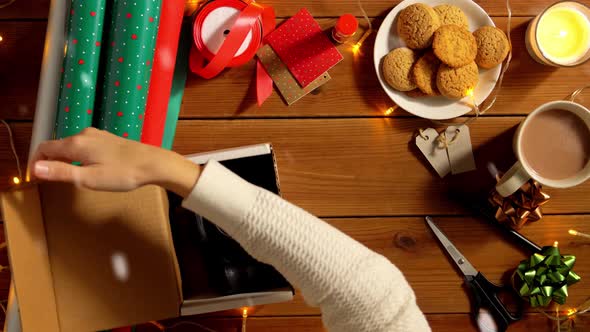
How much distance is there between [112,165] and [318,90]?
1.37 ft

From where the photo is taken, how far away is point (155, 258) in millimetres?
668

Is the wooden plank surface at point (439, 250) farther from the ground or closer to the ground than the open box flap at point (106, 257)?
closer to the ground

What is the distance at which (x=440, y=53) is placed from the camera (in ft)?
2.55

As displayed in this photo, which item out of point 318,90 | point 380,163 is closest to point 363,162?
point 380,163

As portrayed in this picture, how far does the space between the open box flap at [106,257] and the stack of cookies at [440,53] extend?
44 cm

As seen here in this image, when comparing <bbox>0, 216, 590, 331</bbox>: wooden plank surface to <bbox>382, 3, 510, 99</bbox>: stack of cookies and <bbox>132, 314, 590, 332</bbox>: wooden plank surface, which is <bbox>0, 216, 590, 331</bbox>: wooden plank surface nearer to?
<bbox>132, 314, 590, 332</bbox>: wooden plank surface

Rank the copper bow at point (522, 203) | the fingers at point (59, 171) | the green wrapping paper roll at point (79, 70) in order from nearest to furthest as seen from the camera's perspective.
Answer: the fingers at point (59, 171), the green wrapping paper roll at point (79, 70), the copper bow at point (522, 203)

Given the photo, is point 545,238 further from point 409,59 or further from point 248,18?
point 248,18

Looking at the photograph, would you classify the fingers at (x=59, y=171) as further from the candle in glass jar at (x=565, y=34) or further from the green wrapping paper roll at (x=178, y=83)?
the candle in glass jar at (x=565, y=34)

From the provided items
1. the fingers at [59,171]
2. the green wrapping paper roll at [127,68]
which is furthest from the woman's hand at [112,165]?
the green wrapping paper roll at [127,68]

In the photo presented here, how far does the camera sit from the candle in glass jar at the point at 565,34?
846 mm

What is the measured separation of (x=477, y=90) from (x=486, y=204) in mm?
204

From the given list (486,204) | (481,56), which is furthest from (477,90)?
(486,204)

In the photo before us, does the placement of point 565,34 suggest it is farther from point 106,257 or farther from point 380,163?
point 106,257
